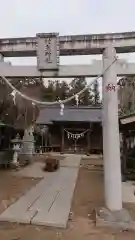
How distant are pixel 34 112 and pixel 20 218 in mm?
18519

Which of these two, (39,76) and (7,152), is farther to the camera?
(7,152)

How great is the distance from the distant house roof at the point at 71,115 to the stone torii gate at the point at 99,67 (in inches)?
839

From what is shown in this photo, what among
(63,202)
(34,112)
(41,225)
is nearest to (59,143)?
(34,112)

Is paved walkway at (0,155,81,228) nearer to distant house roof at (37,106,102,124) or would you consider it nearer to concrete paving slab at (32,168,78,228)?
concrete paving slab at (32,168,78,228)


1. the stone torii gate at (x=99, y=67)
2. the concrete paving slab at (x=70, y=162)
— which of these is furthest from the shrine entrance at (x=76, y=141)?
the stone torii gate at (x=99, y=67)

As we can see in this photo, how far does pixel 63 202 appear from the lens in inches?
281

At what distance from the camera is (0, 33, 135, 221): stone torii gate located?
5.78 metres

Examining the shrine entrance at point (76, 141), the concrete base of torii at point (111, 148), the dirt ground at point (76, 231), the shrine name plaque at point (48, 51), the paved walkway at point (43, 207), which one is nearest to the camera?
the dirt ground at point (76, 231)

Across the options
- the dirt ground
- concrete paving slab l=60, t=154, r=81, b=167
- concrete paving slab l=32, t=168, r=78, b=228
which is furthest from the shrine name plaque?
concrete paving slab l=60, t=154, r=81, b=167

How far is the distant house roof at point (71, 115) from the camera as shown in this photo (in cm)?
2822

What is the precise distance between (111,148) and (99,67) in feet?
6.12

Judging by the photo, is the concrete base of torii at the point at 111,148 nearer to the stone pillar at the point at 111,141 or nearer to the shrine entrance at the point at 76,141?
the stone pillar at the point at 111,141

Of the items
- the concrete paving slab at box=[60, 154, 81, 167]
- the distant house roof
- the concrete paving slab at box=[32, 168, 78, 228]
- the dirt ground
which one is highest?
the distant house roof

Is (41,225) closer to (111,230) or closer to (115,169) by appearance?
(111,230)
